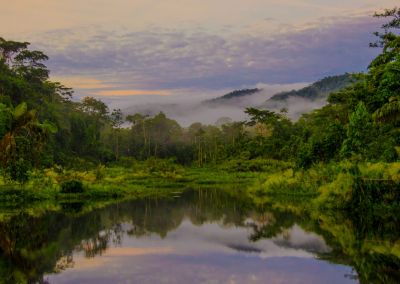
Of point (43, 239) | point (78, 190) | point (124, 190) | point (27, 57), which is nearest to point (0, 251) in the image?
point (43, 239)

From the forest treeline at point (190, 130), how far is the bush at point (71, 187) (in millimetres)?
2511

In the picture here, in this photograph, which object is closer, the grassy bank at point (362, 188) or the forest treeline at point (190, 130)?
the grassy bank at point (362, 188)

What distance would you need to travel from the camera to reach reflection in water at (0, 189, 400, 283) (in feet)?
39.9

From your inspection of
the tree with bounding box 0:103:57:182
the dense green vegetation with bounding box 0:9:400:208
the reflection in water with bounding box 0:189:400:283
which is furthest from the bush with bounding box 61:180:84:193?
the reflection in water with bounding box 0:189:400:283

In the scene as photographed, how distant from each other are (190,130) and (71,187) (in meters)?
80.0

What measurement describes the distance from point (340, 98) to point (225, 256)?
103 feet

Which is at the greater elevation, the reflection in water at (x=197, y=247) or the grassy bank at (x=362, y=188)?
the grassy bank at (x=362, y=188)

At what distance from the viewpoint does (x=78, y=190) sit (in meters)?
35.2

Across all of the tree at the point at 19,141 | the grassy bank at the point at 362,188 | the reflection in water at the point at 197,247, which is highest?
the tree at the point at 19,141

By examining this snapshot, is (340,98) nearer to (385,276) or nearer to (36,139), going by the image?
(36,139)

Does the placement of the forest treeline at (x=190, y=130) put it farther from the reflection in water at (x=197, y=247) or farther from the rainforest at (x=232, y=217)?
the reflection in water at (x=197, y=247)

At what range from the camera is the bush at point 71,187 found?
1367 inches

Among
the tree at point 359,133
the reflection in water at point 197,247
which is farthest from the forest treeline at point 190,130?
the reflection in water at point 197,247

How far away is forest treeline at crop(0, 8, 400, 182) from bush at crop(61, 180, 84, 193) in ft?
8.24
